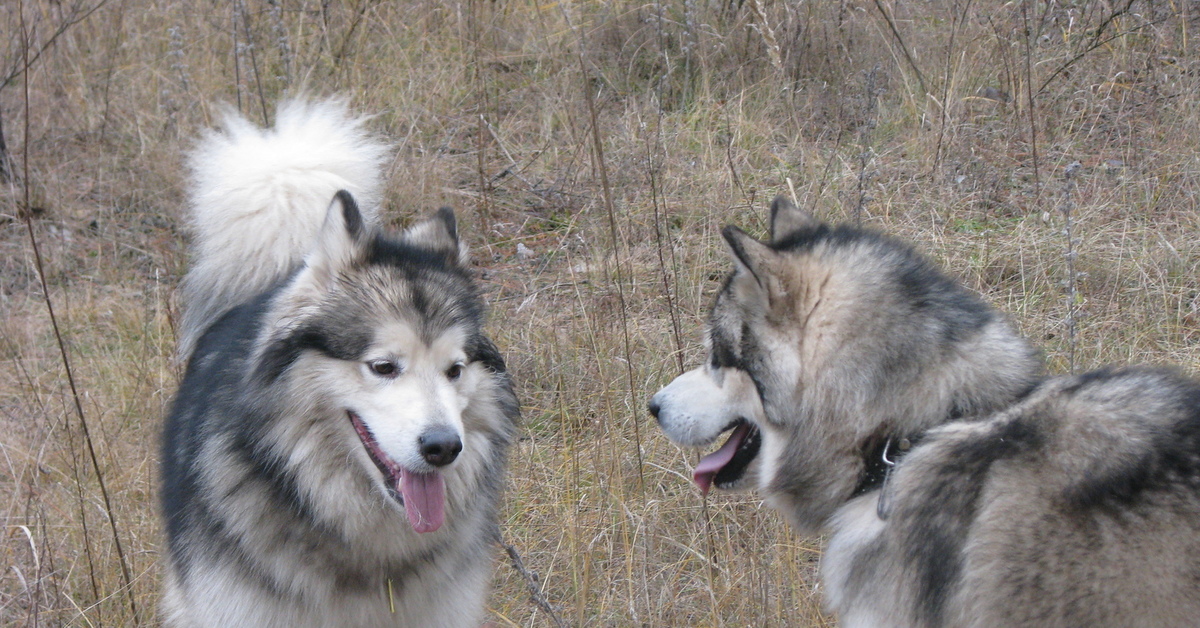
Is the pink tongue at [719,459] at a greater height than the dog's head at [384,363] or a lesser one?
lesser

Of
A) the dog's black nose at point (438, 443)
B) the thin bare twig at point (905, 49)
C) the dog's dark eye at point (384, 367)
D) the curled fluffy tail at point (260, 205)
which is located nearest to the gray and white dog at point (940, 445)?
the dog's black nose at point (438, 443)

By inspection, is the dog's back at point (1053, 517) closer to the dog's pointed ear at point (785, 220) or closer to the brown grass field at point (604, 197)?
the dog's pointed ear at point (785, 220)

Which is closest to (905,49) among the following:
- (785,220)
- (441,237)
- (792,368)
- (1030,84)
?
(1030,84)

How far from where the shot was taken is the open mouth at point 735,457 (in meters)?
2.59

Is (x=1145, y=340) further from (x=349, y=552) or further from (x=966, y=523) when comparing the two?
(x=349, y=552)

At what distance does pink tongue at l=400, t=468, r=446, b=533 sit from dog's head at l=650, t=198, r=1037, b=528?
0.73 m

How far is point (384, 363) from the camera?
2480mm

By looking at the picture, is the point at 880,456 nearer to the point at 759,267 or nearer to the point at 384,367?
the point at 759,267

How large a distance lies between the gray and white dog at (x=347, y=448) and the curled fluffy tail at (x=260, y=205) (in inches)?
18.4

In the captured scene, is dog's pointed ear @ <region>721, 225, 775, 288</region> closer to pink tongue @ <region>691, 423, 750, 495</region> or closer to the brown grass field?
pink tongue @ <region>691, 423, 750, 495</region>

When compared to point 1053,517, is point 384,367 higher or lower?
higher

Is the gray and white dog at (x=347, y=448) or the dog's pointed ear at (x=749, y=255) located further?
the gray and white dog at (x=347, y=448)

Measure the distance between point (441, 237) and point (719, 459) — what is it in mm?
1030

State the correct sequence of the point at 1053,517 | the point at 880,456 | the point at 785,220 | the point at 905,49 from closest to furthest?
the point at 1053,517, the point at 880,456, the point at 785,220, the point at 905,49
